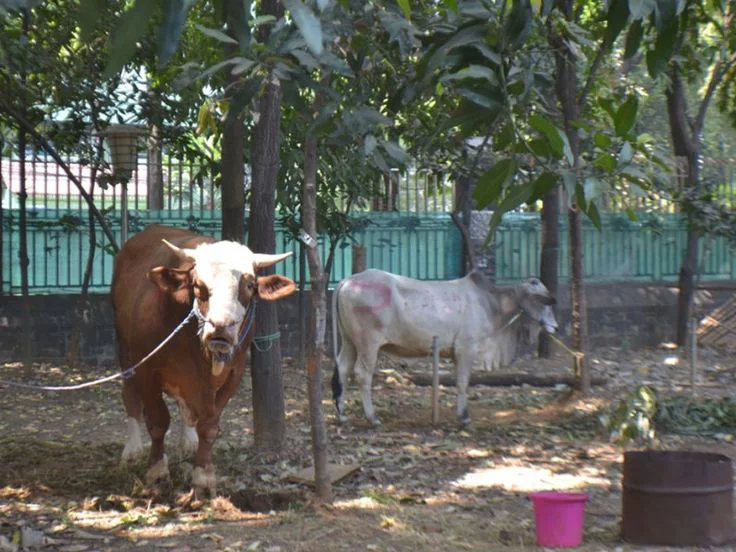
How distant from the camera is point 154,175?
14.1m

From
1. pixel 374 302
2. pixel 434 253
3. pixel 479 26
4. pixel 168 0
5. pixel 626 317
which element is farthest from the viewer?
pixel 626 317

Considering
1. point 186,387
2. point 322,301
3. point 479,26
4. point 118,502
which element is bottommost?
point 118,502

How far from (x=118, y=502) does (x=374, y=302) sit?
164 inches

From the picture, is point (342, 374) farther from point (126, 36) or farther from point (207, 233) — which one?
point (126, 36)

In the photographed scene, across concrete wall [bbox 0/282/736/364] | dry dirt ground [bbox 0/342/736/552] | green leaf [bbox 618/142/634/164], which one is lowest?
dry dirt ground [bbox 0/342/736/552]

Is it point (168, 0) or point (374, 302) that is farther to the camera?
point (374, 302)

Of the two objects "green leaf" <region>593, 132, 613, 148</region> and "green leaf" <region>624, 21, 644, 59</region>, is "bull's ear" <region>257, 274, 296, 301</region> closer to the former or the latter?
"green leaf" <region>593, 132, 613, 148</region>

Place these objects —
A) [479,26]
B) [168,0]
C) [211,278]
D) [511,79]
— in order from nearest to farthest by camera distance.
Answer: [168,0], [479,26], [511,79], [211,278]

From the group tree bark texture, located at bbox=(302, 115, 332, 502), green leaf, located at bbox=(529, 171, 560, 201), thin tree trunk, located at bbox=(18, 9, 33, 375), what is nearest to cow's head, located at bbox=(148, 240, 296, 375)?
tree bark texture, located at bbox=(302, 115, 332, 502)


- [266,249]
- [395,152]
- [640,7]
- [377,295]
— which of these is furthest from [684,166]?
[640,7]

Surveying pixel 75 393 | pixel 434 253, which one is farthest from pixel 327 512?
pixel 434 253

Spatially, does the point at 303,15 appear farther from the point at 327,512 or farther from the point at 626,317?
the point at 626,317

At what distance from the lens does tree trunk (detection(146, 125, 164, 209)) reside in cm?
1381

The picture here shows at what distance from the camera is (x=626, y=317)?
17.4m
